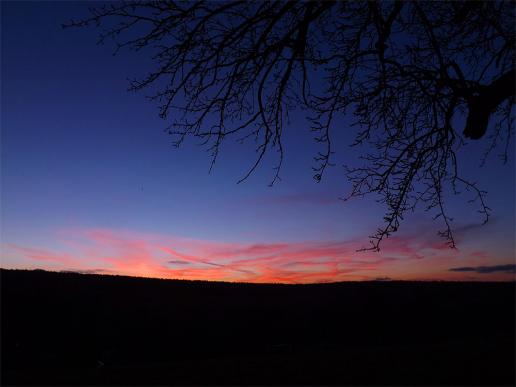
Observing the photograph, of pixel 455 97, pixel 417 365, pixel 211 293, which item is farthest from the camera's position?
pixel 211 293

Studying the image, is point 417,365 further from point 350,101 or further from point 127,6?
point 127,6

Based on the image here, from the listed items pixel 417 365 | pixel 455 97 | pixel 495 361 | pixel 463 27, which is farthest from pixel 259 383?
pixel 463 27

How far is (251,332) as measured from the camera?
10789 mm

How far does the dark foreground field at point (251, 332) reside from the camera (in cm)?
404

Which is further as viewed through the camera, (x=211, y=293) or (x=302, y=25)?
(x=211, y=293)

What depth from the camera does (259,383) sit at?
3.64 meters

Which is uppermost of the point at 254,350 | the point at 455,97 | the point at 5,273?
the point at 455,97

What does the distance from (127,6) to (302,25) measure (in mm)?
2274

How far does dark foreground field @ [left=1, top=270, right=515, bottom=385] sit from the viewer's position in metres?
4.04

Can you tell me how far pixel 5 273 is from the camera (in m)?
11.0

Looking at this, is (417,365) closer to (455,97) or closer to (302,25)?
(455,97)

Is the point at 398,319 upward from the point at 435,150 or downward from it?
downward

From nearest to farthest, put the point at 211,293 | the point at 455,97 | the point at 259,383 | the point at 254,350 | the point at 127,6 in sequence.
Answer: the point at 259,383
the point at 127,6
the point at 455,97
the point at 254,350
the point at 211,293

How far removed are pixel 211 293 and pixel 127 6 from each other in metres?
10.0
